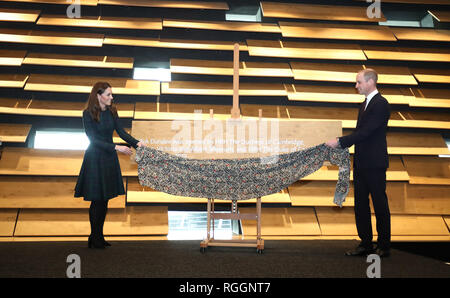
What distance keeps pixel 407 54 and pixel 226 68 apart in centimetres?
196

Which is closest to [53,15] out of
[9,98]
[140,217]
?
[9,98]

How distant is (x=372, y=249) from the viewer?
302 cm

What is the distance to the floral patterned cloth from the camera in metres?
3.17

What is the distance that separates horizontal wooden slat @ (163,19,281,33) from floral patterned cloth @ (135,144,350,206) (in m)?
1.72

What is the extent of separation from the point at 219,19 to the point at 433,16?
2.41 meters

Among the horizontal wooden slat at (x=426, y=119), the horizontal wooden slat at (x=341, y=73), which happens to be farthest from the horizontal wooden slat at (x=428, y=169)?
the horizontal wooden slat at (x=341, y=73)

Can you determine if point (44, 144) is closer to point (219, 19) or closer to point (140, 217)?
point (140, 217)

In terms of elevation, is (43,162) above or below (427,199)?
above

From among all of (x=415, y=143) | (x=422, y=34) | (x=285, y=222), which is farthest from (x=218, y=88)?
(x=422, y=34)

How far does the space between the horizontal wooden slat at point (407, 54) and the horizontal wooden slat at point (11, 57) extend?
3.53 meters

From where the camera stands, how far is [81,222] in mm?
3969

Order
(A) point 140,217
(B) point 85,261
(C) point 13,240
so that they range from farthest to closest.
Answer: (A) point 140,217
(C) point 13,240
(B) point 85,261

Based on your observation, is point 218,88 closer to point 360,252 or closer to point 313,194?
point 313,194

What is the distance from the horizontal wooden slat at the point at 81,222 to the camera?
12.8ft
